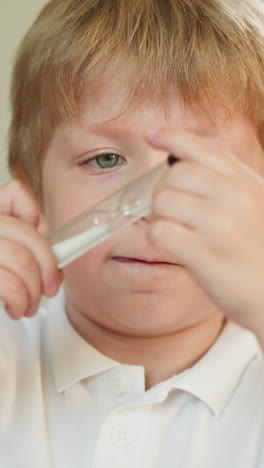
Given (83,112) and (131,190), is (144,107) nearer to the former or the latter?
(83,112)

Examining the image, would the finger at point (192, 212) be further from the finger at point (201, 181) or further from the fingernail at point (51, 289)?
the fingernail at point (51, 289)

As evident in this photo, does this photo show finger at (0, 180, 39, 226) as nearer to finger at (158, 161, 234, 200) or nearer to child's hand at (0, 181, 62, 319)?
child's hand at (0, 181, 62, 319)

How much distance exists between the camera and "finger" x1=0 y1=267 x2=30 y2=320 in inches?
24.3

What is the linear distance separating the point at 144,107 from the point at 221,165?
0.77 ft

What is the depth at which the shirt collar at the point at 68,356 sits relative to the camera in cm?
80

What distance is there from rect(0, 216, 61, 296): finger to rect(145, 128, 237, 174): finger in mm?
128

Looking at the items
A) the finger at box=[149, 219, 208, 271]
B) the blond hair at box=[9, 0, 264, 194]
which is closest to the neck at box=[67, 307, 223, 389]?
the blond hair at box=[9, 0, 264, 194]

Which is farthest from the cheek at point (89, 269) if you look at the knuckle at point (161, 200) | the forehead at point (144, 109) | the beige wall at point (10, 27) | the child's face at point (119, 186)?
the beige wall at point (10, 27)

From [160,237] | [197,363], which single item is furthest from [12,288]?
[197,363]

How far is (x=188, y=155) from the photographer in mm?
528

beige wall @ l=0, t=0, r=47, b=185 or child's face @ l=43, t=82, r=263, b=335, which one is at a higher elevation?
child's face @ l=43, t=82, r=263, b=335

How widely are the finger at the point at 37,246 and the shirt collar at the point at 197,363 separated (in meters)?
0.20

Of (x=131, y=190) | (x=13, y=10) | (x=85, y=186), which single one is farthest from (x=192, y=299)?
(x=13, y=10)

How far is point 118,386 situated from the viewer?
79 cm
